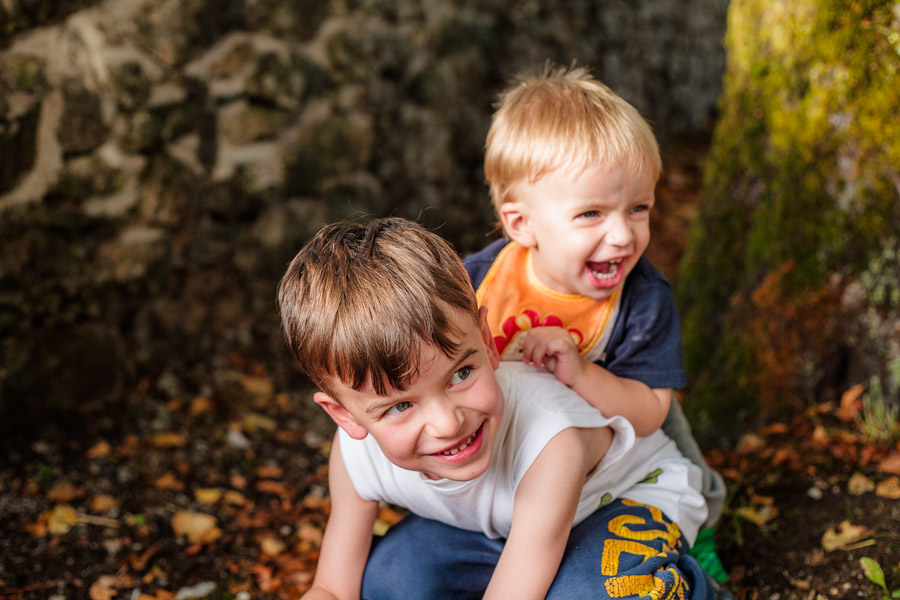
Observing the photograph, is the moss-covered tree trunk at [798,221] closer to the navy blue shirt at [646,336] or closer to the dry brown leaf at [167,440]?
the navy blue shirt at [646,336]

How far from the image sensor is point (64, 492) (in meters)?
2.71

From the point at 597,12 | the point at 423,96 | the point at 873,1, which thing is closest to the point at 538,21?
the point at 597,12

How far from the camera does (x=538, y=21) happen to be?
484 cm

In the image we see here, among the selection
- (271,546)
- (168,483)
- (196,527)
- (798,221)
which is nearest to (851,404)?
(798,221)

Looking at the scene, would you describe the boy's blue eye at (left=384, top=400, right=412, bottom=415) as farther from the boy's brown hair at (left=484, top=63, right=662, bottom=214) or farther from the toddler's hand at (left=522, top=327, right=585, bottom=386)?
the boy's brown hair at (left=484, top=63, right=662, bottom=214)

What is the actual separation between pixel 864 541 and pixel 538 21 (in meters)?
3.68

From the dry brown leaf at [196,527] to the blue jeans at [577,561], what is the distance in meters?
0.83

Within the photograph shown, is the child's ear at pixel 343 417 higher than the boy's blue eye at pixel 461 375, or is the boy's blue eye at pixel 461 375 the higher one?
the boy's blue eye at pixel 461 375

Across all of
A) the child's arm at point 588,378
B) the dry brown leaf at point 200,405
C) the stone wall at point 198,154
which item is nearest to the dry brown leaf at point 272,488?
the dry brown leaf at point 200,405

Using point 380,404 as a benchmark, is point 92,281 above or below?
below

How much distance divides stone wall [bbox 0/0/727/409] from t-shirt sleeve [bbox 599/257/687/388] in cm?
80

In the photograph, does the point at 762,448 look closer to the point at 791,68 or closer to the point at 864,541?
the point at 864,541

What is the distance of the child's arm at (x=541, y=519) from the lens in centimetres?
161

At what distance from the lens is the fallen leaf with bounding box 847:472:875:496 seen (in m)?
2.23
